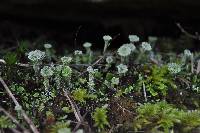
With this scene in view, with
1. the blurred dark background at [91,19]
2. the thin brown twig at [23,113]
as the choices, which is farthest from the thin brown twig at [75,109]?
the blurred dark background at [91,19]

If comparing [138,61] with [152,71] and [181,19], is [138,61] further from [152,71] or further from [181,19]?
[181,19]

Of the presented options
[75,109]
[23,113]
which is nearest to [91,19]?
[75,109]

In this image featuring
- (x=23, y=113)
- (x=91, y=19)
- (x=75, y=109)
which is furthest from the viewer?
(x=91, y=19)

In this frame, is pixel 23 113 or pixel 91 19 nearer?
pixel 23 113

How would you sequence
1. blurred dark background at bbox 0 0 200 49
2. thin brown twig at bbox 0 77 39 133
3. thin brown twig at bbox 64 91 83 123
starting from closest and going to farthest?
thin brown twig at bbox 0 77 39 133 → thin brown twig at bbox 64 91 83 123 → blurred dark background at bbox 0 0 200 49

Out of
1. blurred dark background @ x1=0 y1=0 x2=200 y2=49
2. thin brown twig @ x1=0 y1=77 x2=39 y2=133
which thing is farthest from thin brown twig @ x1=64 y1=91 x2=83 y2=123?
blurred dark background @ x1=0 y1=0 x2=200 y2=49

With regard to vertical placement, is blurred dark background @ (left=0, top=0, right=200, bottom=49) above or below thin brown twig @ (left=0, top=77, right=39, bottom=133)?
above

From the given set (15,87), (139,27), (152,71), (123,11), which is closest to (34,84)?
(15,87)

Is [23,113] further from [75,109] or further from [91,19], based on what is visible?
[91,19]

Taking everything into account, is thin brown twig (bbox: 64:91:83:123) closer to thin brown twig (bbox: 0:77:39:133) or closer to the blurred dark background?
thin brown twig (bbox: 0:77:39:133)
